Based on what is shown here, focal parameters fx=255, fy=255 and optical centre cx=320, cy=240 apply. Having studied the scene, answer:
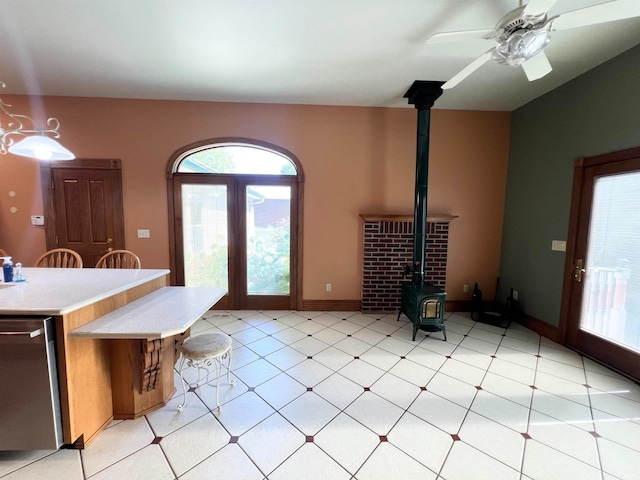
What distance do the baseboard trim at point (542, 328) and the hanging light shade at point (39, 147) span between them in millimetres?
5068

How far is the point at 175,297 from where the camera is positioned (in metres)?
1.99

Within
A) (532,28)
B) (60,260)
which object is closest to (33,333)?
(60,260)

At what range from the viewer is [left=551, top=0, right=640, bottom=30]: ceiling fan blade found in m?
1.35

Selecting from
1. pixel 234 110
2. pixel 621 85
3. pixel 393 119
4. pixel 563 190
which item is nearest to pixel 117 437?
pixel 234 110

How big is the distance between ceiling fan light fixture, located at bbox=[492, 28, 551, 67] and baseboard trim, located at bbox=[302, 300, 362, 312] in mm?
3110

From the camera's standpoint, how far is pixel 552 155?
3.08 meters

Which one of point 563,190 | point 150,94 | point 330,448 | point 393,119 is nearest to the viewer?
point 330,448

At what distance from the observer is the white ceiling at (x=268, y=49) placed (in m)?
1.97

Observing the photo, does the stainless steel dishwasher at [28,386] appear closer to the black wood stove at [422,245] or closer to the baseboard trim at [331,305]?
the baseboard trim at [331,305]

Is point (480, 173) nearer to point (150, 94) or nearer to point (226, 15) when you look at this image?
point (226, 15)

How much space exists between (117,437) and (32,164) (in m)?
3.93

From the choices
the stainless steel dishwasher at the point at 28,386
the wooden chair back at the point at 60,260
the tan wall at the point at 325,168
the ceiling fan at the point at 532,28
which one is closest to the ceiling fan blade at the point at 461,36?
the ceiling fan at the point at 532,28

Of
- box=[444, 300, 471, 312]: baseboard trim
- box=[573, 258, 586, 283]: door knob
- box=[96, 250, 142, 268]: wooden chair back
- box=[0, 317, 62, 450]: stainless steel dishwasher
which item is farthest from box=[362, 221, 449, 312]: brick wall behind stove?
box=[0, 317, 62, 450]: stainless steel dishwasher

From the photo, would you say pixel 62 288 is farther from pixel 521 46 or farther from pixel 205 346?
pixel 521 46
